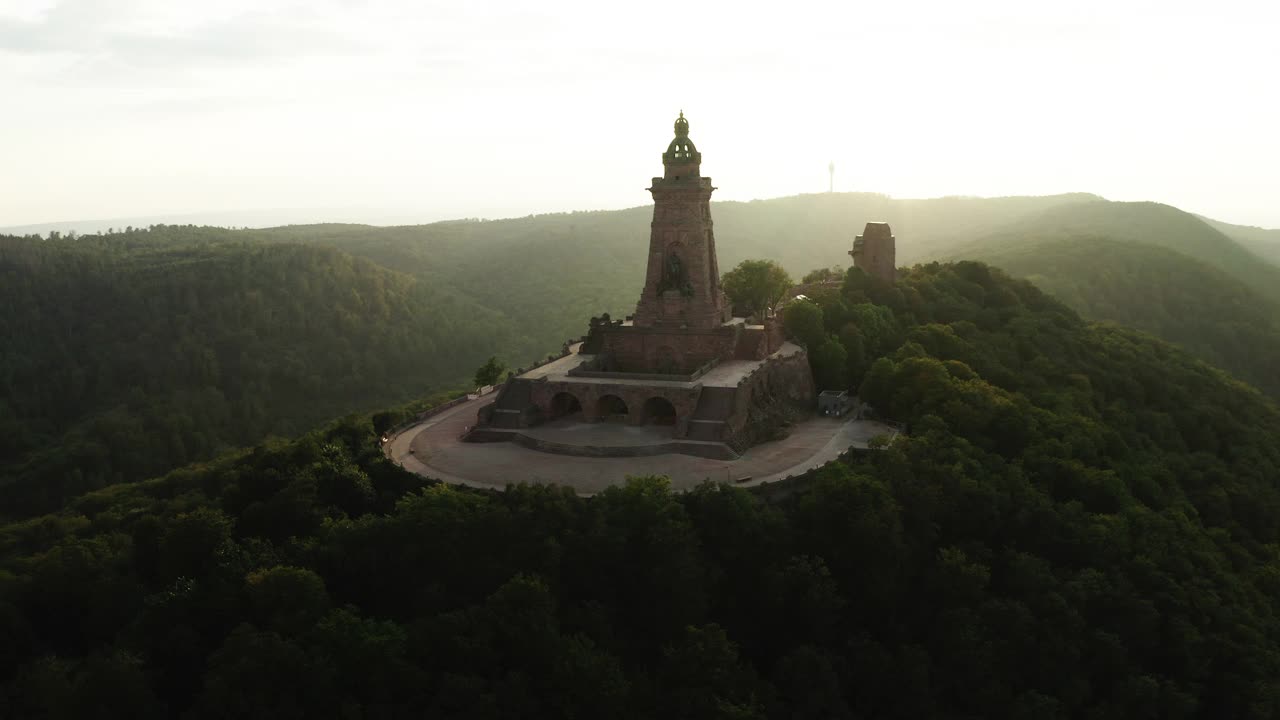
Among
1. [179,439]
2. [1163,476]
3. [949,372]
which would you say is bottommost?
[179,439]

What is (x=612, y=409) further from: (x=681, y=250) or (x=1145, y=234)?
(x=1145, y=234)

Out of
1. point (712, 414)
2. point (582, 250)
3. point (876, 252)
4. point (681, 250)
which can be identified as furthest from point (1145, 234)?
point (712, 414)

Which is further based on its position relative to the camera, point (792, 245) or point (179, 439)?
point (792, 245)

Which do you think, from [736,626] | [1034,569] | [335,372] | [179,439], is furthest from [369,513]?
[335,372]

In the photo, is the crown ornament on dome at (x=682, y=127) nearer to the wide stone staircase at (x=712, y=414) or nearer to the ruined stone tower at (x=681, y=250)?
the ruined stone tower at (x=681, y=250)

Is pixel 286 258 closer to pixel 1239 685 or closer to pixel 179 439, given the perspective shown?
pixel 179 439

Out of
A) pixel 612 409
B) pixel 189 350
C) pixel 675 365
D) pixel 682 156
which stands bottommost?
pixel 189 350

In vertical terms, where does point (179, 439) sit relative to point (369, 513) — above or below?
below
